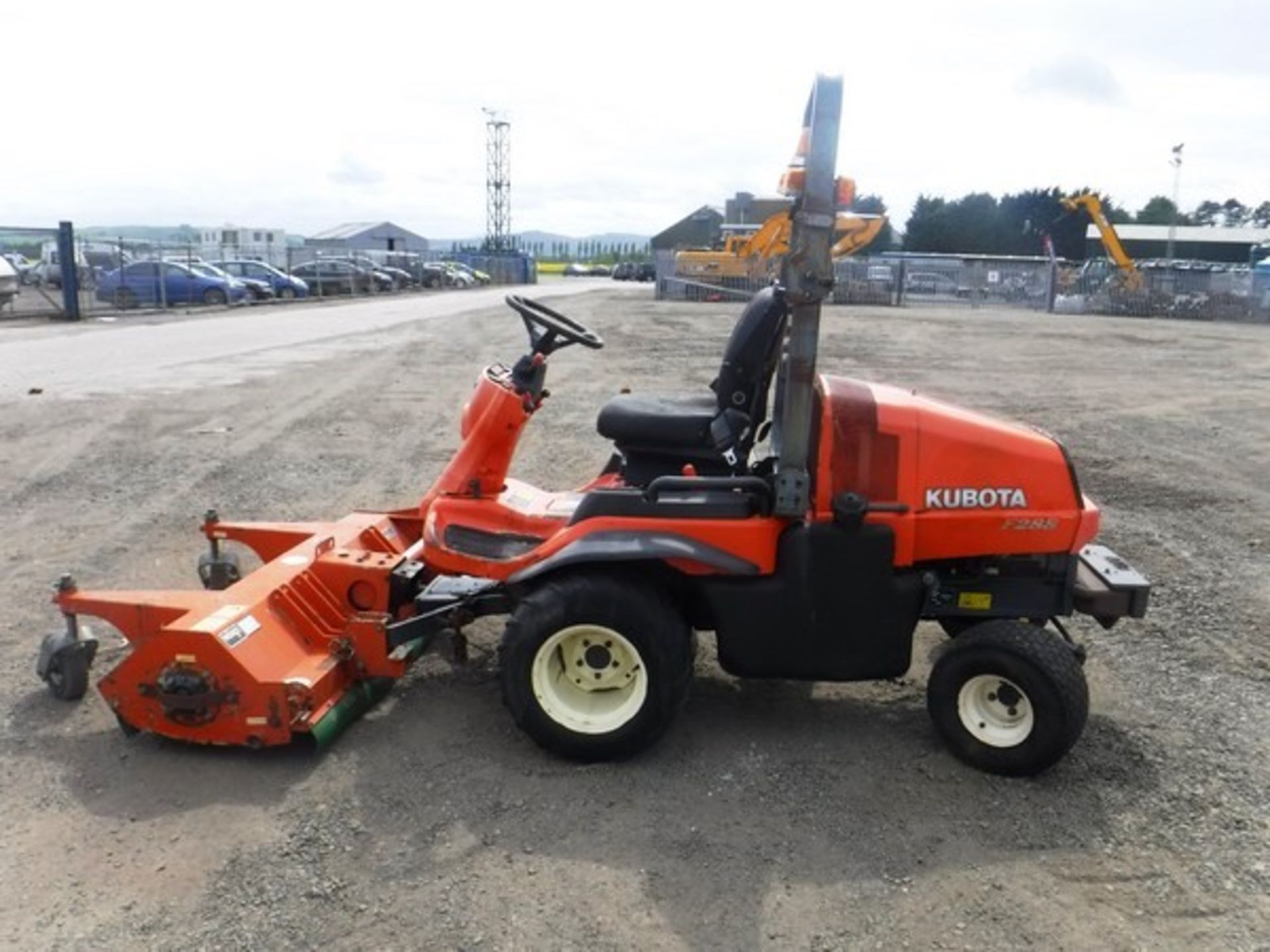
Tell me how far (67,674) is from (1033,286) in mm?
32841

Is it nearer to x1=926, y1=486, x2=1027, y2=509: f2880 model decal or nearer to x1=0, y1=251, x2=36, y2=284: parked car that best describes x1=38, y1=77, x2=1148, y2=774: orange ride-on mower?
x1=926, y1=486, x2=1027, y2=509: f2880 model decal

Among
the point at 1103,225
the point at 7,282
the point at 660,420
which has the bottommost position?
the point at 7,282

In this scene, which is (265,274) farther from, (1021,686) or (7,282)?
(1021,686)

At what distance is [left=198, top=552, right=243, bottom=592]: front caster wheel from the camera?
16.5ft

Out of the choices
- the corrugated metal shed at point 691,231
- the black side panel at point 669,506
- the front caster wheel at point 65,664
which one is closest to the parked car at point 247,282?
the front caster wheel at point 65,664

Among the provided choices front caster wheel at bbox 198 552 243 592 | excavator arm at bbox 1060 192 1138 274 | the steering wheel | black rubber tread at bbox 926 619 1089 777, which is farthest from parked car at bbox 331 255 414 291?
black rubber tread at bbox 926 619 1089 777

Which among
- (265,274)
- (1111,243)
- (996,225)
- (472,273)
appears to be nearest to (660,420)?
(1111,243)

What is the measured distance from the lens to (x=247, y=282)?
102 feet

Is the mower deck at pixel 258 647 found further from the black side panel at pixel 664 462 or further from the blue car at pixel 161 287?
the blue car at pixel 161 287

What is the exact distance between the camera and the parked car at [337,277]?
3772 centimetres

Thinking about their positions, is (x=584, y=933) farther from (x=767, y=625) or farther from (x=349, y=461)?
(x=349, y=461)

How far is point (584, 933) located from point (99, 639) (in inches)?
117

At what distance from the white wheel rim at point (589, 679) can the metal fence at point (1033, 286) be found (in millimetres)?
27558

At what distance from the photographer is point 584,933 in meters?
2.86
